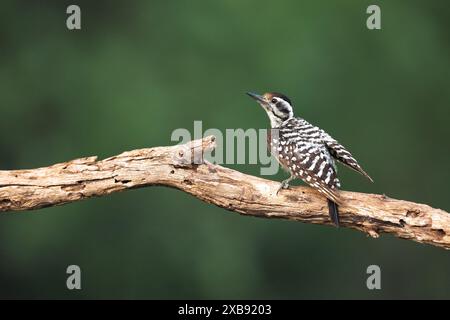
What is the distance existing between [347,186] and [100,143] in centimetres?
242

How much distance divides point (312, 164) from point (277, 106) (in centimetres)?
71

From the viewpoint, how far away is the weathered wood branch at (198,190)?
471 centimetres

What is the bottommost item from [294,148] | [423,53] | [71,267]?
[71,267]

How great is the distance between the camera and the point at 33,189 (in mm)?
4711

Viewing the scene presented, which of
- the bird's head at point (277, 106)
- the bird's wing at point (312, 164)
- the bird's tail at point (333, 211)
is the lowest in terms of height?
the bird's tail at point (333, 211)

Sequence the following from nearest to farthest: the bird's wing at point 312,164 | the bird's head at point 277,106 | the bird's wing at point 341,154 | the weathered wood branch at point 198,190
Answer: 1. the weathered wood branch at point 198,190
2. the bird's wing at point 312,164
3. the bird's wing at point 341,154
4. the bird's head at point 277,106

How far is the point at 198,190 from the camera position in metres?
4.77

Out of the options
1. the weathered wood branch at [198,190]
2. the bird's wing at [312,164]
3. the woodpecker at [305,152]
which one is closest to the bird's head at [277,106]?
the woodpecker at [305,152]

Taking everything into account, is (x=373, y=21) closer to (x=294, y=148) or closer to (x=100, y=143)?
(x=100, y=143)

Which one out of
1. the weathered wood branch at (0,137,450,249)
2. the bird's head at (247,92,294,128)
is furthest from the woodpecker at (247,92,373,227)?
the weathered wood branch at (0,137,450,249)

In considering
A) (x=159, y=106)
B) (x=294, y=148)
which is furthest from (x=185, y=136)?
(x=159, y=106)

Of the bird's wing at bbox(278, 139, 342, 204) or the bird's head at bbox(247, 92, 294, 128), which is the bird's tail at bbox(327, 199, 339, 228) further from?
the bird's head at bbox(247, 92, 294, 128)

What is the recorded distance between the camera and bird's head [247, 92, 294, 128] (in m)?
5.52

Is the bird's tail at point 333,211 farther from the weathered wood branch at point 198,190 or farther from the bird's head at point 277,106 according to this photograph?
the bird's head at point 277,106
